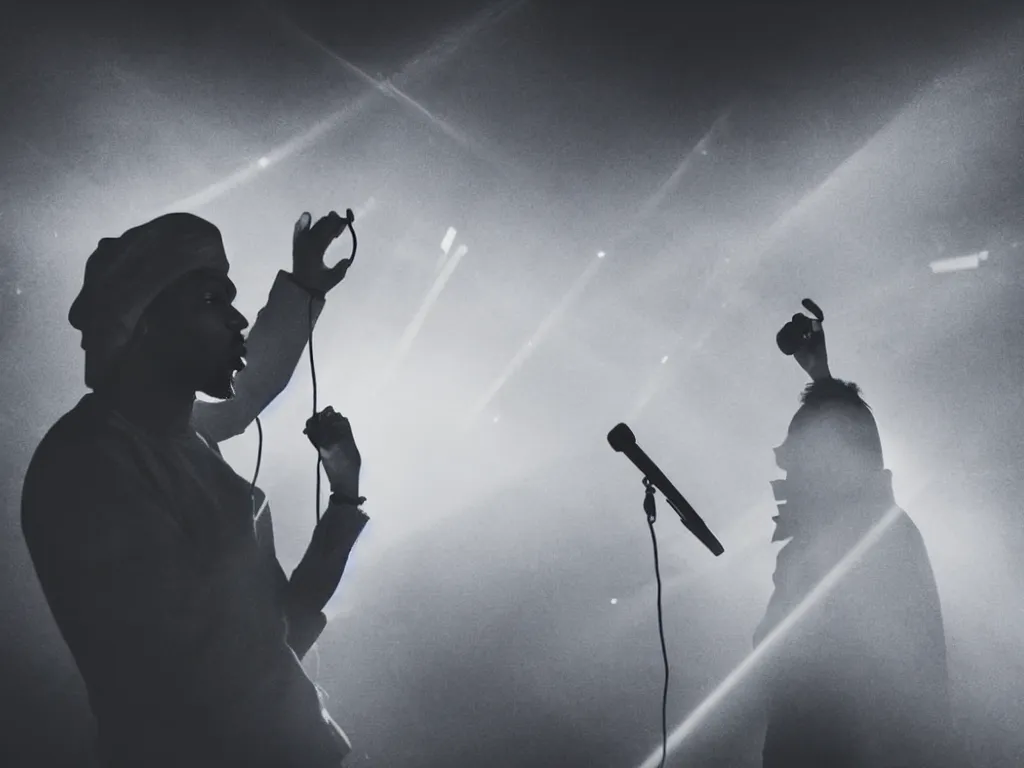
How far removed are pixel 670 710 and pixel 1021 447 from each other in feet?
7.67

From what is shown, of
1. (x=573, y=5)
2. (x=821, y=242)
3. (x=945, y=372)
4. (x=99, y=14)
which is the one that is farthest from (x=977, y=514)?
(x=99, y=14)

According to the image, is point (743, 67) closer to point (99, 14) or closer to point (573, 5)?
point (573, 5)

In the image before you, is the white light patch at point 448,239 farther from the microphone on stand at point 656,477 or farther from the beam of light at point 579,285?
the microphone on stand at point 656,477

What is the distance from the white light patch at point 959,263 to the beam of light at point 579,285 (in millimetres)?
1414

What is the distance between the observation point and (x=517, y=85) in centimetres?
359

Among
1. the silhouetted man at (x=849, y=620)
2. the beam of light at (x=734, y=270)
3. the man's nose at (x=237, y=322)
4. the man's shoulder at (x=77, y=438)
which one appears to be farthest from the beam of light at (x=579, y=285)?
the man's shoulder at (x=77, y=438)

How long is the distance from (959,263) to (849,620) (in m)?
2.61

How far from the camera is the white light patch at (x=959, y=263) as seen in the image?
3.59 meters

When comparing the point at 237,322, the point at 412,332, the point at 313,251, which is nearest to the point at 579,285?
the point at 412,332

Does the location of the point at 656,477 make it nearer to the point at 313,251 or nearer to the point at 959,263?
the point at 313,251

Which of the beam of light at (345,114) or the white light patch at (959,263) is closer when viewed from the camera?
the beam of light at (345,114)

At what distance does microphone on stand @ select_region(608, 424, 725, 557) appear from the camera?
4.67 ft

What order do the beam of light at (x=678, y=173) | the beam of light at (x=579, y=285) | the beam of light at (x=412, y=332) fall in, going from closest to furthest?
the beam of light at (x=678, y=173) → the beam of light at (x=579, y=285) → the beam of light at (x=412, y=332)

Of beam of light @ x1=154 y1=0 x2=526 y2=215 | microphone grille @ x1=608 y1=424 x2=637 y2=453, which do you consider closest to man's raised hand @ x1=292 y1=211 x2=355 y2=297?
microphone grille @ x1=608 y1=424 x2=637 y2=453
